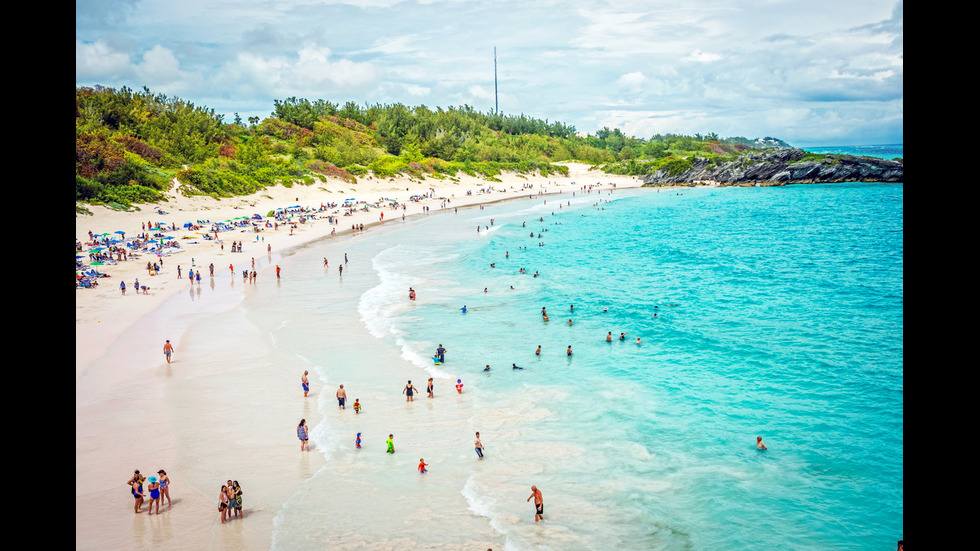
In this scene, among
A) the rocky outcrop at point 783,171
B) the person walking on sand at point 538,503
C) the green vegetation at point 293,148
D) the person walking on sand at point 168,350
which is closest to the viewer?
the person walking on sand at point 538,503

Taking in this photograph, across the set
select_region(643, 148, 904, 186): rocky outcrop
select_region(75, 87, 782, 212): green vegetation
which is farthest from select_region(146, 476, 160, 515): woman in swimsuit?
select_region(643, 148, 904, 186): rocky outcrop

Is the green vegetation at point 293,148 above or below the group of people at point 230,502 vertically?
above

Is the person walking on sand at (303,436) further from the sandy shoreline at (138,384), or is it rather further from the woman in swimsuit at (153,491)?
the woman in swimsuit at (153,491)

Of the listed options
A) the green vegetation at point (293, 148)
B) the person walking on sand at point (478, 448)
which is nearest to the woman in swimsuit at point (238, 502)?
the person walking on sand at point (478, 448)

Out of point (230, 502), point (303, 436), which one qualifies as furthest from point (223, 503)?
point (303, 436)

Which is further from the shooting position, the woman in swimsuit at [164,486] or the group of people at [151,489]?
the woman in swimsuit at [164,486]
